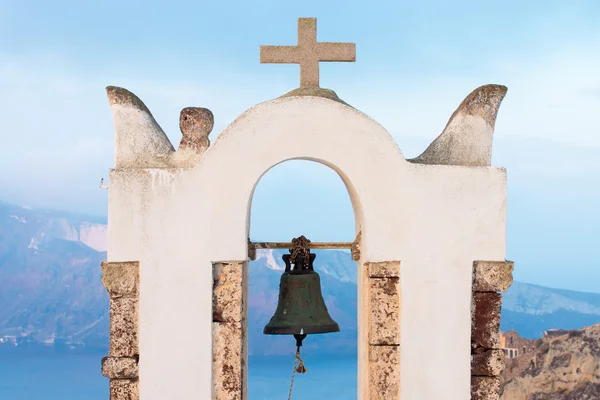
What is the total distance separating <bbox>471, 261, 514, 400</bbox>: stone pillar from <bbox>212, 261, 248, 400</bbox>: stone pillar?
1503 mm

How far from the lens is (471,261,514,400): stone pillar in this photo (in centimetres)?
523

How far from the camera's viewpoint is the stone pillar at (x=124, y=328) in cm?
503

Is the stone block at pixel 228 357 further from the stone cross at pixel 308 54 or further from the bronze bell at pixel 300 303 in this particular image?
the stone cross at pixel 308 54

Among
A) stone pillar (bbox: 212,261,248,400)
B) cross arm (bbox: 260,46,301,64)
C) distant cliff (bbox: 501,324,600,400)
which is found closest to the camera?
stone pillar (bbox: 212,261,248,400)

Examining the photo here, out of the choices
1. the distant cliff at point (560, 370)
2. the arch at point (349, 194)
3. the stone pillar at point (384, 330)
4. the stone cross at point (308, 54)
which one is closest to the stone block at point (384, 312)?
the stone pillar at point (384, 330)

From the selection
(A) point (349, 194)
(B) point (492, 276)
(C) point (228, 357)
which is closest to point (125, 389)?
(C) point (228, 357)

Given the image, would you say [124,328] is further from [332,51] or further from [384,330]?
[332,51]

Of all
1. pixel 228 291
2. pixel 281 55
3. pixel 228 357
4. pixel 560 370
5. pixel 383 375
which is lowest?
pixel 560 370

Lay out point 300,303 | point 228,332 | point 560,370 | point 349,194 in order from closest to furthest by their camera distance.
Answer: point 228,332 → point 349,194 → point 300,303 → point 560,370

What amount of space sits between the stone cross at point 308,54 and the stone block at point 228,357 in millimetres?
1662

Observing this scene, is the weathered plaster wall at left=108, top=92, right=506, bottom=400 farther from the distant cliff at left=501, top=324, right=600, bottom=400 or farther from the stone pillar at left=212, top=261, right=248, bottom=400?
the distant cliff at left=501, top=324, right=600, bottom=400

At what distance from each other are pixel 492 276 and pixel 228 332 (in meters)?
1.72

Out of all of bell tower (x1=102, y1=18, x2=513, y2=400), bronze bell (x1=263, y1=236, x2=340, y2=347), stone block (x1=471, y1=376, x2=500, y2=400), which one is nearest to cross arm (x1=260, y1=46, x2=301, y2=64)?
bell tower (x1=102, y1=18, x2=513, y2=400)

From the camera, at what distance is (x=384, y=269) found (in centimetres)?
507
